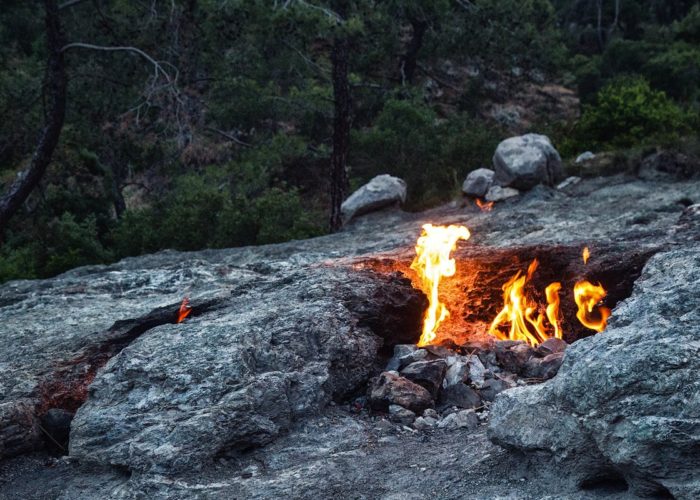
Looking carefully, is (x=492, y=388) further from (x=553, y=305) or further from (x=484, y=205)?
(x=484, y=205)

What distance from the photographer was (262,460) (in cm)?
517

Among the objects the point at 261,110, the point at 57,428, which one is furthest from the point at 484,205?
the point at 261,110

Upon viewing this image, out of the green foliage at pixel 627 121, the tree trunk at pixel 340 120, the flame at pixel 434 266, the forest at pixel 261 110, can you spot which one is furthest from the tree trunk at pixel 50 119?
the green foliage at pixel 627 121

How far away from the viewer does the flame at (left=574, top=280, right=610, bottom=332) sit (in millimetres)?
6973

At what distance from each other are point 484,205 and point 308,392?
6009mm

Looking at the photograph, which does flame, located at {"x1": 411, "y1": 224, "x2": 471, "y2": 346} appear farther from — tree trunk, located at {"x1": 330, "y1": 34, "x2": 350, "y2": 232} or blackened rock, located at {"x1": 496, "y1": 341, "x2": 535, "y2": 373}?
tree trunk, located at {"x1": 330, "y1": 34, "x2": 350, "y2": 232}

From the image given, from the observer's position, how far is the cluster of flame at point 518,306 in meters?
7.07

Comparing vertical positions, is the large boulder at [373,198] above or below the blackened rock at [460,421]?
above

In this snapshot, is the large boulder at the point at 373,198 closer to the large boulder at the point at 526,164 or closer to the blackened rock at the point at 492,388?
the large boulder at the point at 526,164

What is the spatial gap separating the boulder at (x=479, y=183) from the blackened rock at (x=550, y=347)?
4.98m

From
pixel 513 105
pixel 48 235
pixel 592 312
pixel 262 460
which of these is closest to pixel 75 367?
pixel 262 460

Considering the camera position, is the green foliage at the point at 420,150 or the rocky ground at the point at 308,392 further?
the green foliage at the point at 420,150

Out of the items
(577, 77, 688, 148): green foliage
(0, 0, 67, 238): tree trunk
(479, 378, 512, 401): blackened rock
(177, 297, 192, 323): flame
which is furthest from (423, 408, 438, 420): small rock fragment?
(577, 77, 688, 148): green foliage

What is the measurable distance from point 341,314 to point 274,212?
6635 millimetres
